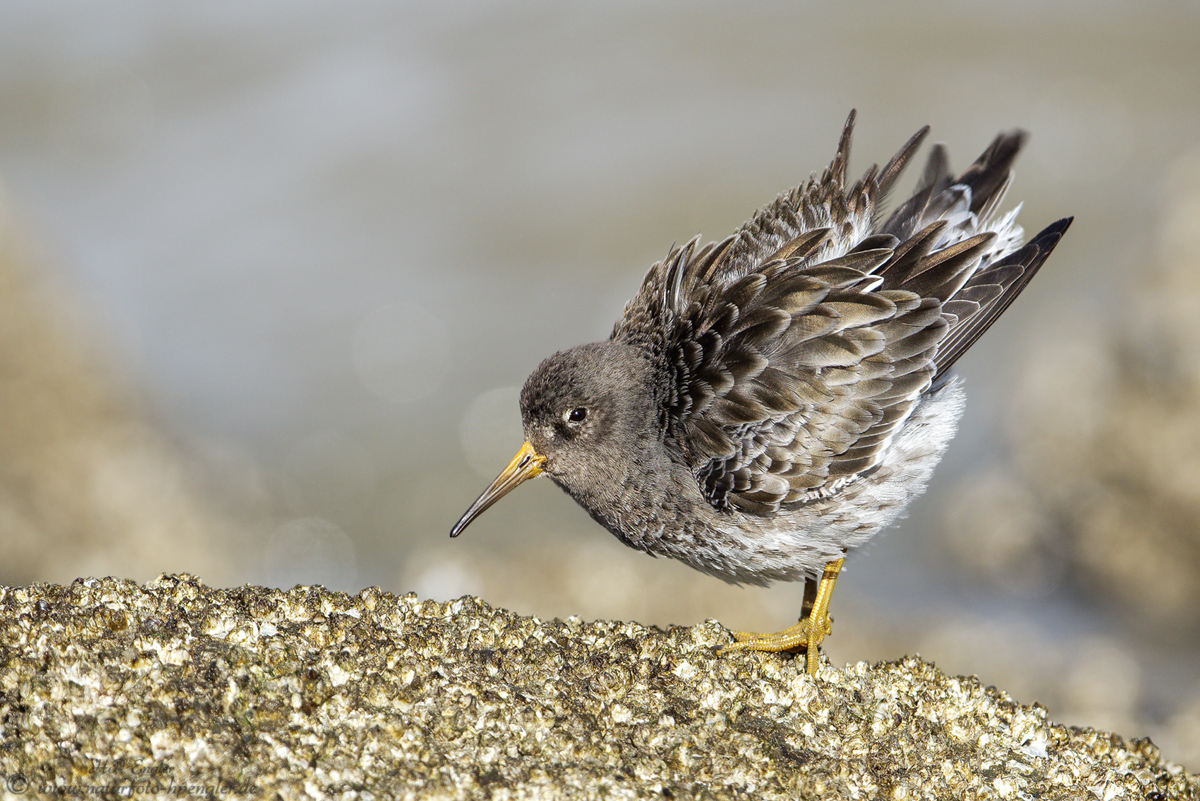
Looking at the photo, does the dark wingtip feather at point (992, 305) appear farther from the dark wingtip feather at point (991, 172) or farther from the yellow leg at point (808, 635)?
the yellow leg at point (808, 635)

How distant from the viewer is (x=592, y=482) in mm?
6066

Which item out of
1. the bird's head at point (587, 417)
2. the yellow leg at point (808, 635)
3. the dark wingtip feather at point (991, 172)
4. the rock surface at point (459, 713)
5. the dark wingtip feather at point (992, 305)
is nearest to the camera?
the rock surface at point (459, 713)

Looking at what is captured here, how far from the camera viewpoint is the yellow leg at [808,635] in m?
4.98

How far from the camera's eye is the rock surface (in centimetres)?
344

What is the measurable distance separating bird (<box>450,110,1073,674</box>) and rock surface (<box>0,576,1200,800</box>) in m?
0.88

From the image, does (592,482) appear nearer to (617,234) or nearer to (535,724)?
(535,724)

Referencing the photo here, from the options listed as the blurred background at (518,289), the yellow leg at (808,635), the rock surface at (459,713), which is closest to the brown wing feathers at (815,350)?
the yellow leg at (808,635)

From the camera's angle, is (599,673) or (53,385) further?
(53,385)

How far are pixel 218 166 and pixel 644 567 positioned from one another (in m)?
14.6

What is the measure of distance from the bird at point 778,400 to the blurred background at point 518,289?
2.70 metres

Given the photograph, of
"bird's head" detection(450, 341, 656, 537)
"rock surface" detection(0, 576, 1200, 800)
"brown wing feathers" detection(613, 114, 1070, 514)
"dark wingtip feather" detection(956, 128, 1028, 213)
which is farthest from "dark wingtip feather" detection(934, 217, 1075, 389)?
"rock surface" detection(0, 576, 1200, 800)

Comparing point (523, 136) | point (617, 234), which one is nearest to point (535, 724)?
point (617, 234)

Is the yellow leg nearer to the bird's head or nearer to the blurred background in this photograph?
the bird's head

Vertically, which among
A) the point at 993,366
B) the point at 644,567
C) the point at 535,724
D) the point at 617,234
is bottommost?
the point at 535,724
